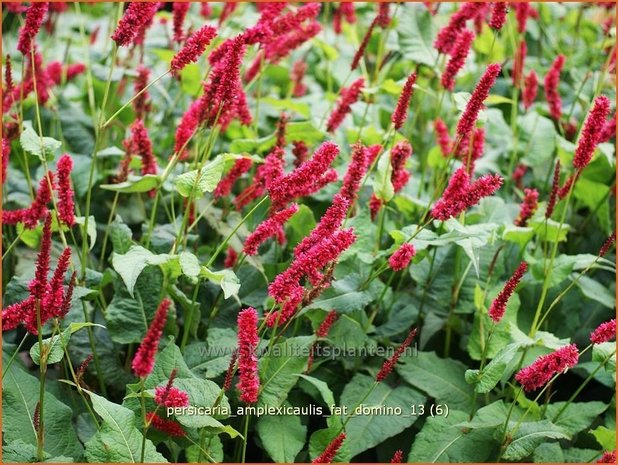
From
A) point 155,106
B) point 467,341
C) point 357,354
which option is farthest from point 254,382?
point 155,106

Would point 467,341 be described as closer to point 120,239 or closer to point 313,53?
point 120,239

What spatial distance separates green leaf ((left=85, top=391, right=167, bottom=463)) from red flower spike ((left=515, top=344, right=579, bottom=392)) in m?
0.85

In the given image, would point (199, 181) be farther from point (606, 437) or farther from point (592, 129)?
point (606, 437)

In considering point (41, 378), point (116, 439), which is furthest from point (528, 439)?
point (41, 378)

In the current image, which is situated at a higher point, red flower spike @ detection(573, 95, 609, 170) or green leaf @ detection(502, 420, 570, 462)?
red flower spike @ detection(573, 95, 609, 170)

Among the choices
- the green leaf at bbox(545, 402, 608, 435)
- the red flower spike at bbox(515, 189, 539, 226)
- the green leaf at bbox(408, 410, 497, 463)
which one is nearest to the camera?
the green leaf at bbox(408, 410, 497, 463)

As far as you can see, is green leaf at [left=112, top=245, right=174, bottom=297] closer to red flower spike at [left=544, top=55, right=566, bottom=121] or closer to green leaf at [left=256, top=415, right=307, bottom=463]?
green leaf at [left=256, top=415, right=307, bottom=463]

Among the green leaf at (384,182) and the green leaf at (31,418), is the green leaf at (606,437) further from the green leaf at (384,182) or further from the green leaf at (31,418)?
the green leaf at (31,418)

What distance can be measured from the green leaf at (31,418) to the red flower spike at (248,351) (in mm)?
511

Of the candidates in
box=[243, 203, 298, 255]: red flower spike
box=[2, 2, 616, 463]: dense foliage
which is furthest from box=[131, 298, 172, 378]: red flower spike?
box=[243, 203, 298, 255]: red flower spike

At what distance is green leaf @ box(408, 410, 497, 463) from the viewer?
6.89 ft

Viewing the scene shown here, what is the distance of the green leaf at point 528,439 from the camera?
6.61ft

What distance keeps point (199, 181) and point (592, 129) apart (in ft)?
3.11

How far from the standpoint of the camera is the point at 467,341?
2510 millimetres
